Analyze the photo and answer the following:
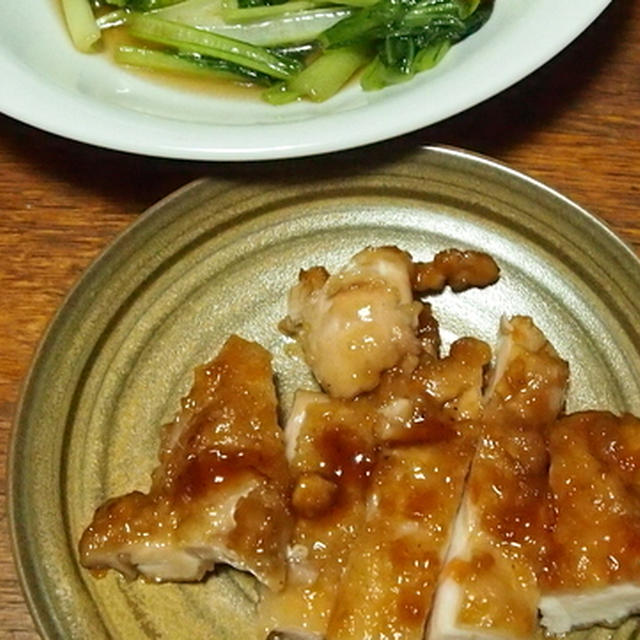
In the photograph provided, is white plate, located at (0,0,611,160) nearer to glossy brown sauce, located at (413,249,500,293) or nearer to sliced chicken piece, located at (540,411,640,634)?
glossy brown sauce, located at (413,249,500,293)

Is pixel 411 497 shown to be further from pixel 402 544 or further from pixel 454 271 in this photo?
pixel 454 271

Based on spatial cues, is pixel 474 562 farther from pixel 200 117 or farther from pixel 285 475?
pixel 200 117

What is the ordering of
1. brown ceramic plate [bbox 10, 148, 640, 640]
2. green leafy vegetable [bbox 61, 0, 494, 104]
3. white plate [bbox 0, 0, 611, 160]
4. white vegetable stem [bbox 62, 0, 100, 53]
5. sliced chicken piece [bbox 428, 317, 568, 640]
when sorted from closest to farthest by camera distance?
sliced chicken piece [bbox 428, 317, 568, 640] → brown ceramic plate [bbox 10, 148, 640, 640] → white plate [bbox 0, 0, 611, 160] → green leafy vegetable [bbox 61, 0, 494, 104] → white vegetable stem [bbox 62, 0, 100, 53]

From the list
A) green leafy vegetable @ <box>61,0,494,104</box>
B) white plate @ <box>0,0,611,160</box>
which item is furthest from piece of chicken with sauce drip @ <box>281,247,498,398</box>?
green leafy vegetable @ <box>61,0,494,104</box>

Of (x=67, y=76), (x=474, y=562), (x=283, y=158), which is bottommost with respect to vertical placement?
(x=474, y=562)

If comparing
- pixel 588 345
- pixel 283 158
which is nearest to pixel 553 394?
pixel 588 345

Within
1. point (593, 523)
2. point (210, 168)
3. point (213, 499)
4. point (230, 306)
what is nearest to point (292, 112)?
point (210, 168)
